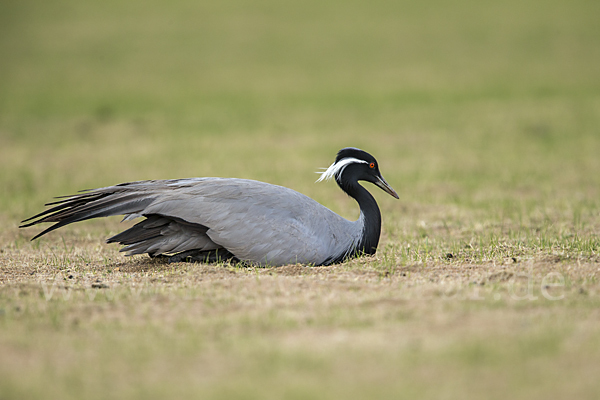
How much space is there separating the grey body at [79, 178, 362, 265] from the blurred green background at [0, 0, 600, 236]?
10.3ft

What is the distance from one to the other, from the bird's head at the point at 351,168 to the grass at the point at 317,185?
97 centimetres

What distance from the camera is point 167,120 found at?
905 inches

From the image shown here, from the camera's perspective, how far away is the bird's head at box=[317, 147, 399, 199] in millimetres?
7965

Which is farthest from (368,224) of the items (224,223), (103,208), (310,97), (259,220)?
(310,97)

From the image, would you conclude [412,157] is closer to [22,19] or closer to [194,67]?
[194,67]

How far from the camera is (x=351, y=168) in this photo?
316 inches

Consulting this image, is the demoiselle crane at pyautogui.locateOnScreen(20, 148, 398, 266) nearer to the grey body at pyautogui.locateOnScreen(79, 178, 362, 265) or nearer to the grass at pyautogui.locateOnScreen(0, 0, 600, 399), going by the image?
the grey body at pyautogui.locateOnScreen(79, 178, 362, 265)

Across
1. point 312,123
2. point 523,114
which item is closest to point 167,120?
point 312,123

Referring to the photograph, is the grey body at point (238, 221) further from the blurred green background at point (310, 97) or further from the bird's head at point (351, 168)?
the blurred green background at point (310, 97)

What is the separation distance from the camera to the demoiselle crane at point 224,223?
23.0 ft

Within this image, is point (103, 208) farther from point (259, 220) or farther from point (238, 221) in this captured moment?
point (259, 220)

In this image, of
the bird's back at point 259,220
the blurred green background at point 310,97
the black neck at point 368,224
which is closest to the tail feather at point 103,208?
the bird's back at point 259,220

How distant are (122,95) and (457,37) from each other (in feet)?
59.7

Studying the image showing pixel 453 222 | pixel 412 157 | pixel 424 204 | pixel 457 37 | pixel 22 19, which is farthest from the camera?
pixel 22 19
